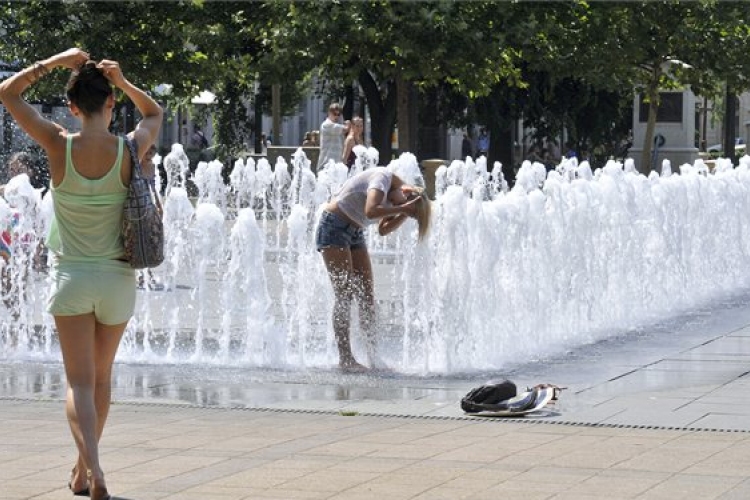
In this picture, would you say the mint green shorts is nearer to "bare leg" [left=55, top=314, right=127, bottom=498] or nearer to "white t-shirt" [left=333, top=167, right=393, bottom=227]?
"bare leg" [left=55, top=314, right=127, bottom=498]

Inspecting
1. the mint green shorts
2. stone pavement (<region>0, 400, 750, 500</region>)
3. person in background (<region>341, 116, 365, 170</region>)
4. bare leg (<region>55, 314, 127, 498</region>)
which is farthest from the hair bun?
person in background (<region>341, 116, 365, 170</region>)

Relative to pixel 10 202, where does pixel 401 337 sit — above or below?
below

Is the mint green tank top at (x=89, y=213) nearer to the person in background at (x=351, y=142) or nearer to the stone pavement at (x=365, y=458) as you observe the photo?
the stone pavement at (x=365, y=458)

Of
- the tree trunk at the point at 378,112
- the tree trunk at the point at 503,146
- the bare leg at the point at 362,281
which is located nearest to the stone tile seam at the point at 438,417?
the bare leg at the point at 362,281

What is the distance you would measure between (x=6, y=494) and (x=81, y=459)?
36 centimetres

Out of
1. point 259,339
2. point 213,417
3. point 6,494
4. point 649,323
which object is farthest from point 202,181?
point 6,494

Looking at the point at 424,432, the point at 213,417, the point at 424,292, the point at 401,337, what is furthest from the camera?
the point at 401,337

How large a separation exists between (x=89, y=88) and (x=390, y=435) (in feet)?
8.25

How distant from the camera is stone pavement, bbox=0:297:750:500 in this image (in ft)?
22.3

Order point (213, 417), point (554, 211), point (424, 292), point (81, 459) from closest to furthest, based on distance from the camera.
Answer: point (81, 459)
point (213, 417)
point (424, 292)
point (554, 211)

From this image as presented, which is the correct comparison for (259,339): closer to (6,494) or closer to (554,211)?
(554,211)

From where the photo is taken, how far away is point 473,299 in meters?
11.3

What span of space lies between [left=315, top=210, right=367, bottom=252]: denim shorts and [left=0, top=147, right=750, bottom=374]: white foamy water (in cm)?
43

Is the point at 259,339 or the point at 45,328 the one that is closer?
the point at 259,339
